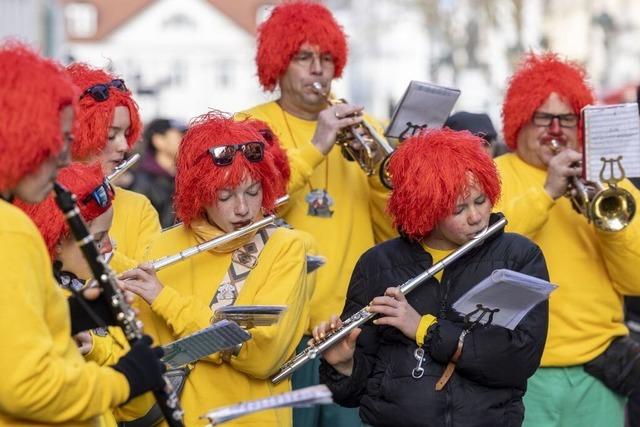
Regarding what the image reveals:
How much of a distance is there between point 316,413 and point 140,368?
8.15ft

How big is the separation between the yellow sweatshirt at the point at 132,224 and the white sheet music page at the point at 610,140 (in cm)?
183

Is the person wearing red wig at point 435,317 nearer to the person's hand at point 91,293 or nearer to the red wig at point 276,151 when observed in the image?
the red wig at point 276,151

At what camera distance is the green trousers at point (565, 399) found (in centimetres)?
614

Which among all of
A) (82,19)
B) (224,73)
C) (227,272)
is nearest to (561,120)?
(227,272)

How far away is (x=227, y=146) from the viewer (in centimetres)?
522

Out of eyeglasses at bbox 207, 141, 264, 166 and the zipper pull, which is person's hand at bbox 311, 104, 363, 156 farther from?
the zipper pull

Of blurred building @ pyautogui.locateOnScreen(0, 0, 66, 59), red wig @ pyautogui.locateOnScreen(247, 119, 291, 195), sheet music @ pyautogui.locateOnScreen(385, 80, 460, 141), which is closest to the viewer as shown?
red wig @ pyautogui.locateOnScreen(247, 119, 291, 195)

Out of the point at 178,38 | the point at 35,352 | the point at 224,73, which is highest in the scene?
the point at 35,352

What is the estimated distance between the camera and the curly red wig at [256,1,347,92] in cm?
689

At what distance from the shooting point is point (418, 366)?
4992mm

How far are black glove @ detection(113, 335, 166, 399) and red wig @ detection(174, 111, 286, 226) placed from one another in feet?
4.33

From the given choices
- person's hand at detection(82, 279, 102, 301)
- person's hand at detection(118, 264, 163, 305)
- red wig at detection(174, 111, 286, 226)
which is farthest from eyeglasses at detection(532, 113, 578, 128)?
person's hand at detection(82, 279, 102, 301)

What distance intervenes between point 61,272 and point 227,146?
0.81 m

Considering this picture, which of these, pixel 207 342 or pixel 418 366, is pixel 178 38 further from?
pixel 207 342
